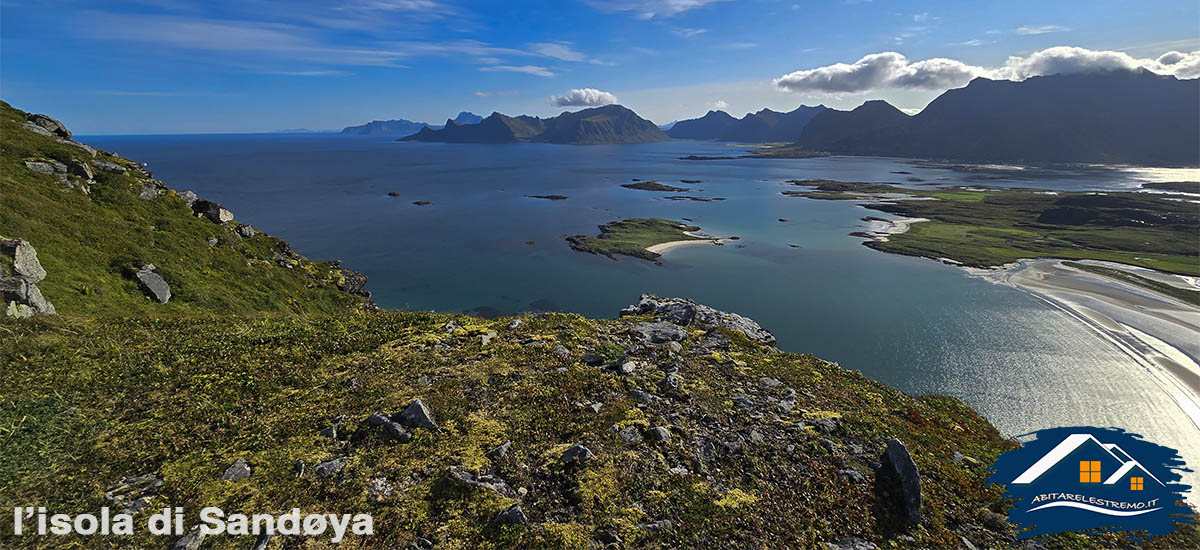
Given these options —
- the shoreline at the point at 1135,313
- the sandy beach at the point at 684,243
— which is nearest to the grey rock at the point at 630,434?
the shoreline at the point at 1135,313

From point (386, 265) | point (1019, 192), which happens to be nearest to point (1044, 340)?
point (386, 265)

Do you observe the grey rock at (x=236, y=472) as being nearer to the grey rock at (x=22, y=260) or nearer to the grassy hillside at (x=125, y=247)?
the grassy hillside at (x=125, y=247)

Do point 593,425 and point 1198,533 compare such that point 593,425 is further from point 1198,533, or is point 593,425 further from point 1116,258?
point 1116,258

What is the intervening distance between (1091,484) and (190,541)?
23.5 meters

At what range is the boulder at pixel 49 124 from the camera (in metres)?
37.4

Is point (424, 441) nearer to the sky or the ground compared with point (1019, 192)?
nearer to the ground

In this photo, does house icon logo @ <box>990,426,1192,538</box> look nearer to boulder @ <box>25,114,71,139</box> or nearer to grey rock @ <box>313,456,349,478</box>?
grey rock @ <box>313,456,349,478</box>

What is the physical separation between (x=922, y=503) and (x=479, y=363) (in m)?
14.4

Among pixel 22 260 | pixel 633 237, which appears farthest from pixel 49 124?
pixel 633 237

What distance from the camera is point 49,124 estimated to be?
38094 mm

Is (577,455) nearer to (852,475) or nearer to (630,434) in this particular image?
(630,434)

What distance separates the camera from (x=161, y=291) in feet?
78.2

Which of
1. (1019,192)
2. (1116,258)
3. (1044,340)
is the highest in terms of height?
(1019,192)

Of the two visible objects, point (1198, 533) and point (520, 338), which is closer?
point (1198, 533)
